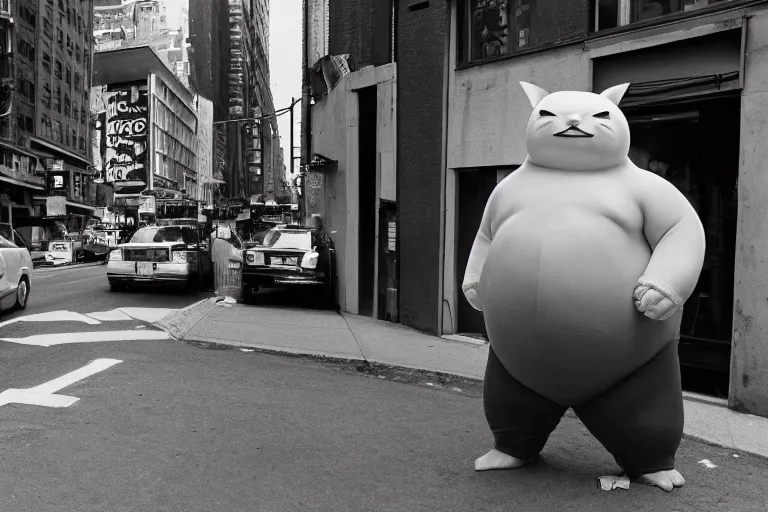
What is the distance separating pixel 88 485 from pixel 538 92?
11.1ft

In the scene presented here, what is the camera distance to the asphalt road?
3.80 metres

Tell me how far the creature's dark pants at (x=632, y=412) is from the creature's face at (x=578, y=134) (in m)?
1.07

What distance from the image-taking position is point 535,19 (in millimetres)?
8734

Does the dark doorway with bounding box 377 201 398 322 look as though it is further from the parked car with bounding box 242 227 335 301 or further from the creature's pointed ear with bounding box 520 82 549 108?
the creature's pointed ear with bounding box 520 82 549 108

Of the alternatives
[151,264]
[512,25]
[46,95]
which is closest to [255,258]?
[151,264]

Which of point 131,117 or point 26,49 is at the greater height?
point 26,49

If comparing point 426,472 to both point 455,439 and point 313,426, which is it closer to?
point 455,439

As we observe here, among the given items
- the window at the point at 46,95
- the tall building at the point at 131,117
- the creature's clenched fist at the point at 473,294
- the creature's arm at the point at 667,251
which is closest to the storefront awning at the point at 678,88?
the creature's arm at the point at 667,251

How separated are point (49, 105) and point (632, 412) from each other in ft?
195

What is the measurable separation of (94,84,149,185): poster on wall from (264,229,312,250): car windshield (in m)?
72.5

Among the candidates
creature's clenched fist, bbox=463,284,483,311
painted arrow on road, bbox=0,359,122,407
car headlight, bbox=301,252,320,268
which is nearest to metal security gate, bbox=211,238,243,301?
car headlight, bbox=301,252,320,268

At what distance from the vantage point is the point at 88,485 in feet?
12.8

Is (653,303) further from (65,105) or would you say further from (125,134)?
(125,134)

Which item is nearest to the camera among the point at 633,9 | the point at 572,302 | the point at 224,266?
the point at 572,302
